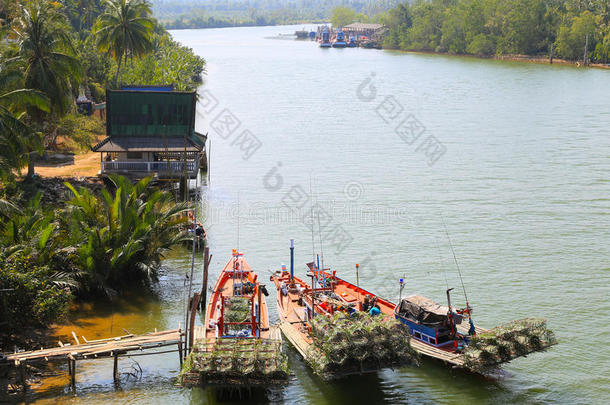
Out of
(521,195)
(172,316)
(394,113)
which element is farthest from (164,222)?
(394,113)

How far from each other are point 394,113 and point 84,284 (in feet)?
174

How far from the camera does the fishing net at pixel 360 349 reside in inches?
730

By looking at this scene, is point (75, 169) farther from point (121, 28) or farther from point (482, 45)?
point (482, 45)

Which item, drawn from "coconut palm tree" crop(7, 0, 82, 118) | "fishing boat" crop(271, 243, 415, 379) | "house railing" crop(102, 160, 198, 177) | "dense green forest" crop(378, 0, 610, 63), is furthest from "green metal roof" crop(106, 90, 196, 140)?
"dense green forest" crop(378, 0, 610, 63)

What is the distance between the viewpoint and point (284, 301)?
2473 cm

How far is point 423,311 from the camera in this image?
21406 mm

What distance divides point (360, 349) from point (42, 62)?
26.5m

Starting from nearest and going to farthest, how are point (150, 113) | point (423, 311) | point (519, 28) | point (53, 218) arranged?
point (423, 311), point (53, 218), point (150, 113), point (519, 28)

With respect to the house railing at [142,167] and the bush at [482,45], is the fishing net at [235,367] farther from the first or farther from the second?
the bush at [482,45]

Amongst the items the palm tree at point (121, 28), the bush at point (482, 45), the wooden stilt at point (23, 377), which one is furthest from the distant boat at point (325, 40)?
the wooden stilt at point (23, 377)

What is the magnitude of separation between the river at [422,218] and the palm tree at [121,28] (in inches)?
413

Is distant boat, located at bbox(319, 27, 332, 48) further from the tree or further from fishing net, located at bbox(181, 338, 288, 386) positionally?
fishing net, located at bbox(181, 338, 288, 386)

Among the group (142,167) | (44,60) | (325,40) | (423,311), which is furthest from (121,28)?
(325,40)

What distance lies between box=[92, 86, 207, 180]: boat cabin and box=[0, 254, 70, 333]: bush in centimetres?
1599
